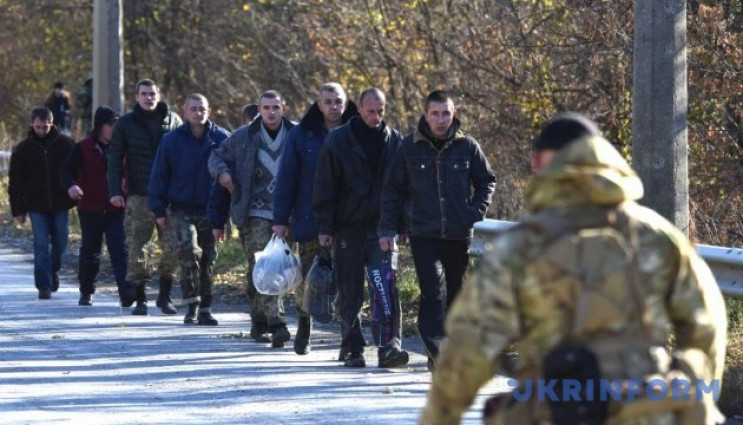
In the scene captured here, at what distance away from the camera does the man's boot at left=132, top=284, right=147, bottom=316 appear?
44.1 ft

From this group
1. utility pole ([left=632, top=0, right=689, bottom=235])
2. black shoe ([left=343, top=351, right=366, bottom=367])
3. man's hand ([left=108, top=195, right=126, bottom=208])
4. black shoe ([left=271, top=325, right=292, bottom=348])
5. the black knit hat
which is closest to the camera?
the black knit hat

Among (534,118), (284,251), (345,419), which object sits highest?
(534,118)

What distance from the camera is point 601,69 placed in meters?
14.7

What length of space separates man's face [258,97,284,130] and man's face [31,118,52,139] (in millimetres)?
3840

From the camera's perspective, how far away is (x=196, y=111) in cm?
1291

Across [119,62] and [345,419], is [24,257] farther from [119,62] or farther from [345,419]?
[345,419]

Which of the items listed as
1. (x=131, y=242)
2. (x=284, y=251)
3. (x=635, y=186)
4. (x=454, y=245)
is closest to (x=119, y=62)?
(x=131, y=242)

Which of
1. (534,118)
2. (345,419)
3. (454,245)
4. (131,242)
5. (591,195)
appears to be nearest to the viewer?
(591,195)

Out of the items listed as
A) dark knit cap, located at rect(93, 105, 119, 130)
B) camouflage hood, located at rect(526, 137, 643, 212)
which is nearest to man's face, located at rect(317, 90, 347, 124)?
dark knit cap, located at rect(93, 105, 119, 130)

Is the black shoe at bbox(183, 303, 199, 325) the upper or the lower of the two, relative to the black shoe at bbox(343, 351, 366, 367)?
upper

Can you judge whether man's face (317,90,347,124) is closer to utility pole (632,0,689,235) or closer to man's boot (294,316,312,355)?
man's boot (294,316,312,355)

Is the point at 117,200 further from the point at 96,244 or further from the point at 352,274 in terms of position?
the point at 352,274

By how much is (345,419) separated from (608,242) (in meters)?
4.41

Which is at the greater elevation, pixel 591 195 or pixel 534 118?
pixel 534 118
